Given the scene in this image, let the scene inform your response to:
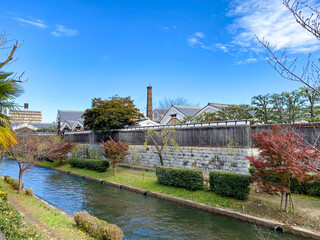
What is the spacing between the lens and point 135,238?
9.25 meters

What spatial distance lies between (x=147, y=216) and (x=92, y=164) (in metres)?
13.8

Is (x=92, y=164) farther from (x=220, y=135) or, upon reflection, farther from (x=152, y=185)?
(x=220, y=135)

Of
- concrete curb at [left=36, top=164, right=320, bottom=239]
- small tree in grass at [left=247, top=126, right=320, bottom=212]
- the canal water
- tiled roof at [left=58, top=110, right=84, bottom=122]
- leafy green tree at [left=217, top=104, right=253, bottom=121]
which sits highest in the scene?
tiled roof at [left=58, top=110, right=84, bottom=122]

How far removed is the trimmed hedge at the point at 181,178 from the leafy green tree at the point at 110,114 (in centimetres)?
1208

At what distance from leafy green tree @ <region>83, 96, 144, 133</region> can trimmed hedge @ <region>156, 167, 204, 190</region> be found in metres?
12.1

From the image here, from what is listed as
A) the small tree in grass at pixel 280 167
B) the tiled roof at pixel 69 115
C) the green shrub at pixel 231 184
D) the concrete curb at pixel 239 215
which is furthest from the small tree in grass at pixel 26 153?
the tiled roof at pixel 69 115

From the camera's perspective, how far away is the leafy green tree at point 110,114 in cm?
2697

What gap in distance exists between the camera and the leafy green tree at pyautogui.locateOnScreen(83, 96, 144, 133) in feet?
88.5

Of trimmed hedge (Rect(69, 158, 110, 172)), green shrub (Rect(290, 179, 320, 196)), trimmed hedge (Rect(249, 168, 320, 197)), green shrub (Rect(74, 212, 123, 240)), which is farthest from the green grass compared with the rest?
green shrub (Rect(74, 212, 123, 240))

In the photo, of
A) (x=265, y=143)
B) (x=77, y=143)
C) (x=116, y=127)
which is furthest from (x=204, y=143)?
(x=77, y=143)

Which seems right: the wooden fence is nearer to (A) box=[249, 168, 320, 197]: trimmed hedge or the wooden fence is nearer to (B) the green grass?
(A) box=[249, 168, 320, 197]: trimmed hedge

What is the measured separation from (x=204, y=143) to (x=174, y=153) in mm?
3359

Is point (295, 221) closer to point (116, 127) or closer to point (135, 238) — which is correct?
point (135, 238)

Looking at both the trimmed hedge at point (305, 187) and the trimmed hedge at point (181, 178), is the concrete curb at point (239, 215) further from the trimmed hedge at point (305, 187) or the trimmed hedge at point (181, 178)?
the trimmed hedge at point (305, 187)
